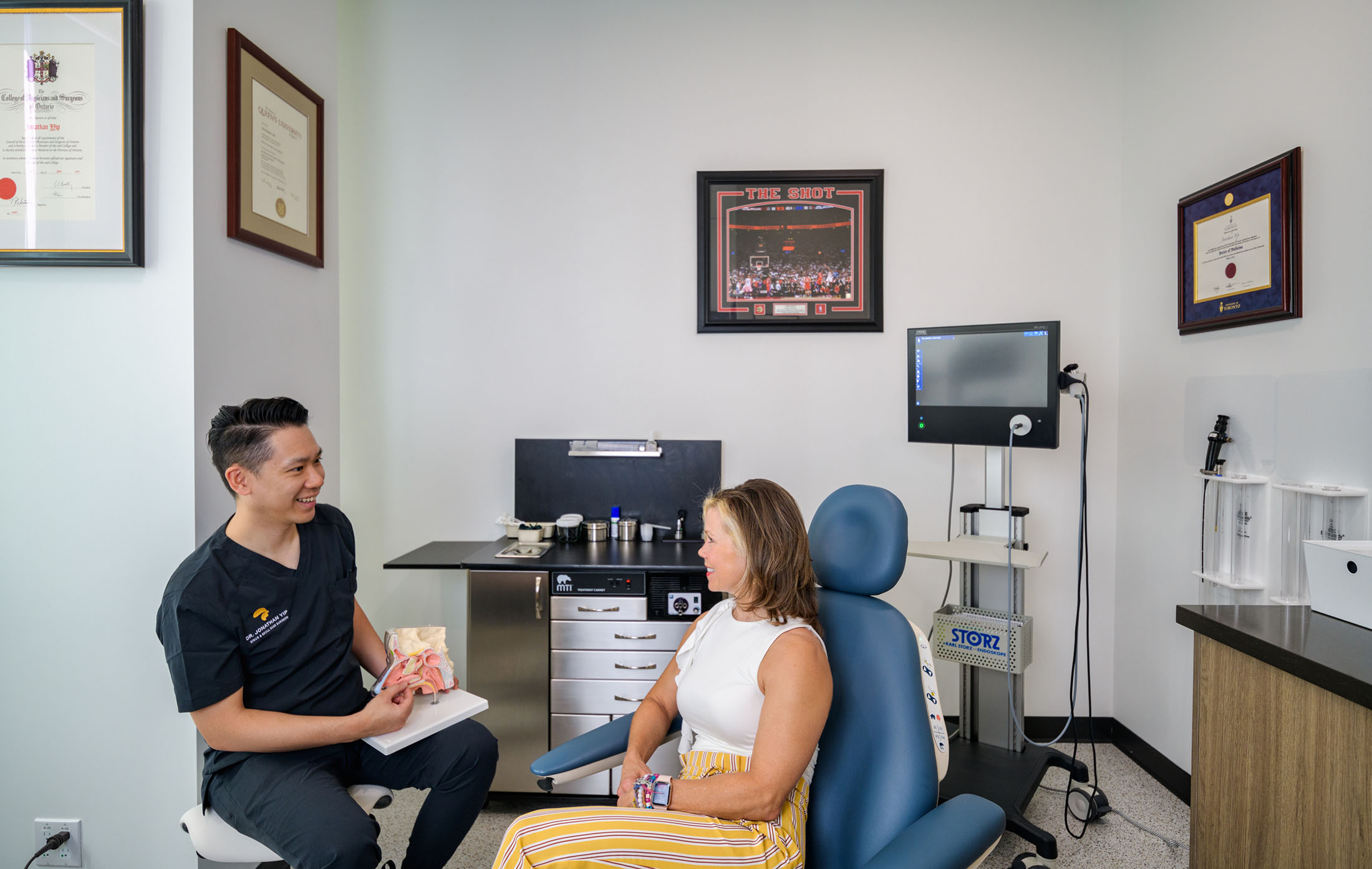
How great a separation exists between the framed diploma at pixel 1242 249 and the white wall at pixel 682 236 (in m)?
0.48

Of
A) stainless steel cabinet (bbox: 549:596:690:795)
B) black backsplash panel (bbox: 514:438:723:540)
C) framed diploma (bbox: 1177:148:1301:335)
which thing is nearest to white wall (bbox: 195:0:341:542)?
black backsplash panel (bbox: 514:438:723:540)

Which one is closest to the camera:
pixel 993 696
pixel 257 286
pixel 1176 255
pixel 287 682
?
pixel 287 682

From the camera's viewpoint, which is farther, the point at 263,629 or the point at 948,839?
the point at 263,629

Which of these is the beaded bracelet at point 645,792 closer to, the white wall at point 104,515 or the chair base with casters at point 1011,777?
the chair base with casters at point 1011,777

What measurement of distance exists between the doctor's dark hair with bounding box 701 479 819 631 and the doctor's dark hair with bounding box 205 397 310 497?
3.40 feet

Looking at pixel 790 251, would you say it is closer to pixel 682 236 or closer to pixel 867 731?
pixel 682 236

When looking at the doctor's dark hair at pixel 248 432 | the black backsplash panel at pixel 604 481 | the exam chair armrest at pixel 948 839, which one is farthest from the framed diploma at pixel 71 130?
the exam chair armrest at pixel 948 839

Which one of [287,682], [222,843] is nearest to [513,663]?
[287,682]

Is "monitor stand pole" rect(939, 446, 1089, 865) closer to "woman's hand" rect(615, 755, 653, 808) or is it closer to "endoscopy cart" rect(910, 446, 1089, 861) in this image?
"endoscopy cart" rect(910, 446, 1089, 861)

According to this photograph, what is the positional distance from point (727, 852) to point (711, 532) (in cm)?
61

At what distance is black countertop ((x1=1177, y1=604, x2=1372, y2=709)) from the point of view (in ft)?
4.21

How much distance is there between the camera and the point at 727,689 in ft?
4.85

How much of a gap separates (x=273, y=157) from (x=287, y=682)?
5.12 ft

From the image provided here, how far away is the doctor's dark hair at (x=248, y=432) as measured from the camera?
5.24 feet
